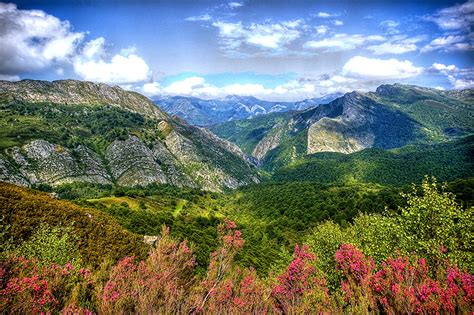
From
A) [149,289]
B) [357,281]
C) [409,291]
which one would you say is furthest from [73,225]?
[409,291]

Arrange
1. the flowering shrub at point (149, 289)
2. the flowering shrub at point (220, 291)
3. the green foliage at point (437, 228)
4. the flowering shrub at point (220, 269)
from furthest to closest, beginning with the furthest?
the green foliage at point (437, 228) → the flowering shrub at point (220, 269) → the flowering shrub at point (220, 291) → the flowering shrub at point (149, 289)

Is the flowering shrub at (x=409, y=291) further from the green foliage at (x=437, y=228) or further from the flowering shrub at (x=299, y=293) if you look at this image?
the green foliage at (x=437, y=228)

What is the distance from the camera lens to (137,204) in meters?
186

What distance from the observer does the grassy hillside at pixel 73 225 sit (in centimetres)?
5462

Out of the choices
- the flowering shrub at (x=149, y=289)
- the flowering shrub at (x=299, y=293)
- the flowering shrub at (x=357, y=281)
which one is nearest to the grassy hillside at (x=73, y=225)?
the flowering shrub at (x=149, y=289)

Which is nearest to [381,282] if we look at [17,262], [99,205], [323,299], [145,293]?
[323,299]

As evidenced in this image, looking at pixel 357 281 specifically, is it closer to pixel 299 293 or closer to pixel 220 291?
pixel 299 293

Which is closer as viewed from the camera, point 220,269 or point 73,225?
point 220,269

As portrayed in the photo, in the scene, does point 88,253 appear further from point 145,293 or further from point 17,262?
point 145,293

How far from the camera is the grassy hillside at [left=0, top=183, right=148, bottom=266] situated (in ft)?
179

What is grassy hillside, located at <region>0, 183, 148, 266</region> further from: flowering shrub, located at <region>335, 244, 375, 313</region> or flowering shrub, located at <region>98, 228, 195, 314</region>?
flowering shrub, located at <region>335, 244, 375, 313</region>

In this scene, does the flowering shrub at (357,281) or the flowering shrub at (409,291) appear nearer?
the flowering shrub at (409,291)

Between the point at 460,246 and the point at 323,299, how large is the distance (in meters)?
28.0

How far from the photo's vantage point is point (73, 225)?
213ft
